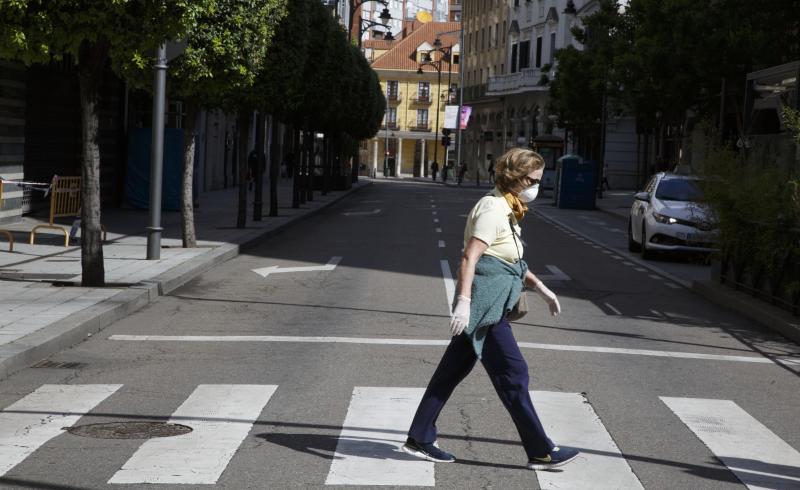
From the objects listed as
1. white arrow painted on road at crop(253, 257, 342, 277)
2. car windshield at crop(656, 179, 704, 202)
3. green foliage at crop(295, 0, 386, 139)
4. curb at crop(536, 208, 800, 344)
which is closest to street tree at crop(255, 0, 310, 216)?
green foliage at crop(295, 0, 386, 139)

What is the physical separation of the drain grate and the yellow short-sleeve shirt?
4.36 meters

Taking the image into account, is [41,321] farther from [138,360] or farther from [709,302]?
[709,302]

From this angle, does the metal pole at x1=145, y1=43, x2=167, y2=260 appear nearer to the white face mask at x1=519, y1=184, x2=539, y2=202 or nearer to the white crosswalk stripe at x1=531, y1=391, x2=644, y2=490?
the white crosswalk stripe at x1=531, y1=391, x2=644, y2=490

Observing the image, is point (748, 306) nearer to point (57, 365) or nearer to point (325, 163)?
point (57, 365)

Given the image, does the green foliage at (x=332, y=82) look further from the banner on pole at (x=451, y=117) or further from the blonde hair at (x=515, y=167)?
the banner on pole at (x=451, y=117)

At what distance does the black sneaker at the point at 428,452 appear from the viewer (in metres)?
6.98

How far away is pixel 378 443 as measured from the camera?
24.4 ft

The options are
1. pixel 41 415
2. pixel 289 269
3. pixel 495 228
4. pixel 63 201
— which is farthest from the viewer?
pixel 63 201


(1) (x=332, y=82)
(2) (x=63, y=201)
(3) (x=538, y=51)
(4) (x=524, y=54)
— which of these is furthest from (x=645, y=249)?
(4) (x=524, y=54)

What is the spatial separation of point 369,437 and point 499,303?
4.35ft

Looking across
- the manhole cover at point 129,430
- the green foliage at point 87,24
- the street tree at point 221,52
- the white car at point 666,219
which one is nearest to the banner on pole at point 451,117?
the white car at point 666,219

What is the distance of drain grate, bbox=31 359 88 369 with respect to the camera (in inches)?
396

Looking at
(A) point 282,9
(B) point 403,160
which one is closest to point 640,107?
(A) point 282,9

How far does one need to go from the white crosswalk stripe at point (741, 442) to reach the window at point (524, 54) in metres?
81.6
